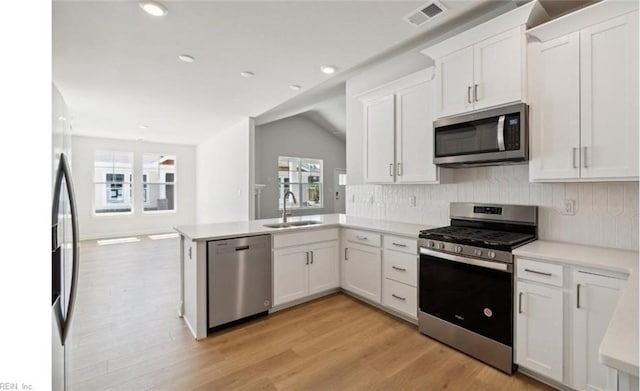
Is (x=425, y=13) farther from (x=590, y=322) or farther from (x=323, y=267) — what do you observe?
(x=323, y=267)

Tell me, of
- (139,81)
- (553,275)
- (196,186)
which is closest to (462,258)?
(553,275)

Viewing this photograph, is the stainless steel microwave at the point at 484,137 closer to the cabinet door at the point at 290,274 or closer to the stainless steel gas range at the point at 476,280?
the stainless steel gas range at the point at 476,280

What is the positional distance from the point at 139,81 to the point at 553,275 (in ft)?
15.0

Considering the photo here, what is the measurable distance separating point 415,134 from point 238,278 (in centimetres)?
222

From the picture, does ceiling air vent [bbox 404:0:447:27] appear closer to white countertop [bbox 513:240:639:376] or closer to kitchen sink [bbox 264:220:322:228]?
white countertop [bbox 513:240:639:376]

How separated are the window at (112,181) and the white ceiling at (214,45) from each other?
354cm

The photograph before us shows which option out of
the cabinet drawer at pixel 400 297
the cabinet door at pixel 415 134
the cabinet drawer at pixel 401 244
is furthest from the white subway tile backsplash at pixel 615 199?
the cabinet drawer at pixel 400 297

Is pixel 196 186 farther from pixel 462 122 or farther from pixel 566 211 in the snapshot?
pixel 566 211

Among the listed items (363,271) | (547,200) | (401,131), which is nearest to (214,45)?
(401,131)

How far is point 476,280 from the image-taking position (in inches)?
82.9

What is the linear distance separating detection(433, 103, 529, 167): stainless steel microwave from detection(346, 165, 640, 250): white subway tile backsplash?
27cm

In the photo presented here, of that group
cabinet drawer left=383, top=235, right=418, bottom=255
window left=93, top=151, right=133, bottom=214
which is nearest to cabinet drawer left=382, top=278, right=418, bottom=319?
cabinet drawer left=383, top=235, right=418, bottom=255

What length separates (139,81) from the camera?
3.62m

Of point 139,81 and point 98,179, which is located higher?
point 139,81
